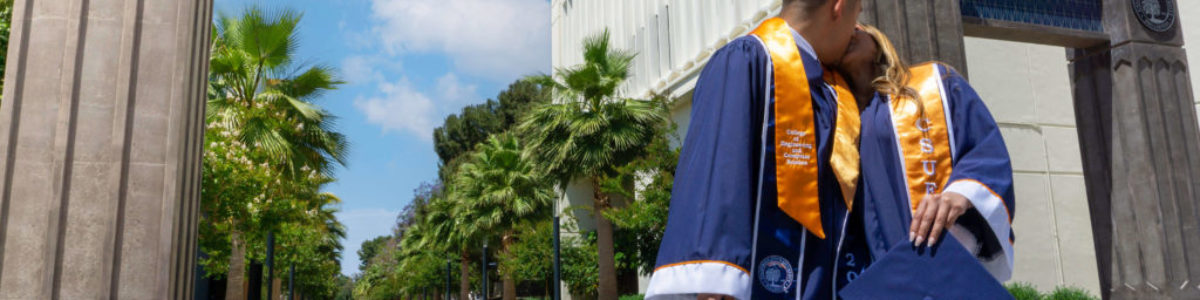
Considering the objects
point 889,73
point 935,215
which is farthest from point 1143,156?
point 935,215

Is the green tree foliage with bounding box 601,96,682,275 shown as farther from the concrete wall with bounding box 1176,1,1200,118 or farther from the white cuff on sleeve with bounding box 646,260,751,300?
the white cuff on sleeve with bounding box 646,260,751,300

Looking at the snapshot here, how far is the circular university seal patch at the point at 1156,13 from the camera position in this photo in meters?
10.5

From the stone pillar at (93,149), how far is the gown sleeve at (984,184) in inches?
185

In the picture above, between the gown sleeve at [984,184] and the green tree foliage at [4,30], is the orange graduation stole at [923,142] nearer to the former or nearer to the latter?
the gown sleeve at [984,184]

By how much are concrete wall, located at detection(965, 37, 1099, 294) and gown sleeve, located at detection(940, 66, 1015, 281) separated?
54.9 feet

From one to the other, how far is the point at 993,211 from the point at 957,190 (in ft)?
0.32

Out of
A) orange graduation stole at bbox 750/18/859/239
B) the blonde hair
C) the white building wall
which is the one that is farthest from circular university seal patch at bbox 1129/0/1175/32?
orange graduation stole at bbox 750/18/859/239

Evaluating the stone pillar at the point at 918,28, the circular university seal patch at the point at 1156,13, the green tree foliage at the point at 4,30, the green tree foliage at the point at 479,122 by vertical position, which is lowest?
the stone pillar at the point at 918,28

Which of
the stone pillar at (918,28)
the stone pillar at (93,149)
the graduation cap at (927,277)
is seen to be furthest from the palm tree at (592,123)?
the graduation cap at (927,277)

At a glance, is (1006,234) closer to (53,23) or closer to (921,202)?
(921,202)

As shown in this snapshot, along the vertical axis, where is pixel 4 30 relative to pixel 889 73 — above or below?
above

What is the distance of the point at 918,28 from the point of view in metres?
9.42

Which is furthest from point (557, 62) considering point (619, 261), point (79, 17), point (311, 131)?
point (79, 17)

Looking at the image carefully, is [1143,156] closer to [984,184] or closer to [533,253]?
[984,184]
